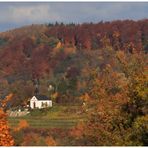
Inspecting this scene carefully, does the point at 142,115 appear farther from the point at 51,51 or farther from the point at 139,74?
the point at 51,51

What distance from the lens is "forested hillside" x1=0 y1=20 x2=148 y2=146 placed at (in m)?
7.88

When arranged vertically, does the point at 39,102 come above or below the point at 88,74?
below

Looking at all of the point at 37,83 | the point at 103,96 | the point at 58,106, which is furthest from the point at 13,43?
the point at 103,96

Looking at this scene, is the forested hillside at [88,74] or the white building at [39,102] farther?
the white building at [39,102]

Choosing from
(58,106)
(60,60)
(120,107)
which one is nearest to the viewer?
(120,107)

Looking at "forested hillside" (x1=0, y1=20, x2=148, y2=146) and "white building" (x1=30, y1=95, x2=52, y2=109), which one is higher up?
"forested hillside" (x1=0, y1=20, x2=148, y2=146)

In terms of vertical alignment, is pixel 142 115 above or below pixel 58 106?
above

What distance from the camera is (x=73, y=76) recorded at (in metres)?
67.1

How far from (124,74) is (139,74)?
23.8 inches

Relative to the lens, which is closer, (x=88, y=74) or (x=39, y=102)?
(x=88, y=74)

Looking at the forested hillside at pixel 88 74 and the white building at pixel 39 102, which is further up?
the forested hillside at pixel 88 74

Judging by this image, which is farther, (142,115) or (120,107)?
(120,107)

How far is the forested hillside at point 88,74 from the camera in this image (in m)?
7.88

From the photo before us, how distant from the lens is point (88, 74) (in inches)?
465
